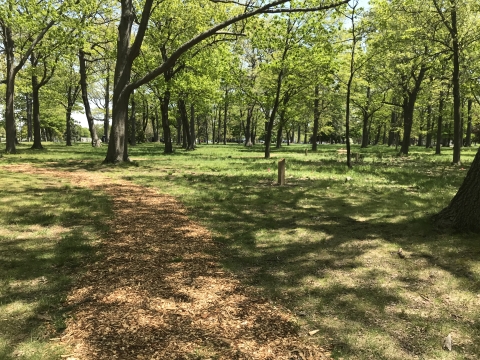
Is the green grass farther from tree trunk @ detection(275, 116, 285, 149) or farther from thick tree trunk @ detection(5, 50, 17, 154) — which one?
tree trunk @ detection(275, 116, 285, 149)

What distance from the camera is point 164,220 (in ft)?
24.0

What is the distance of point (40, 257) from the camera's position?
5.01 metres

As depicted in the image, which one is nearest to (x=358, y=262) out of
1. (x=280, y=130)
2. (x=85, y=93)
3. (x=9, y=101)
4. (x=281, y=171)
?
(x=281, y=171)

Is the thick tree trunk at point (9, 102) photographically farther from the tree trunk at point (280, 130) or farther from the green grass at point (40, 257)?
the tree trunk at point (280, 130)

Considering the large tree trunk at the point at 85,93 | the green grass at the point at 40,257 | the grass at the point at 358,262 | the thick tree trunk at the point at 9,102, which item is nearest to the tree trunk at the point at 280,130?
the large tree trunk at the point at 85,93

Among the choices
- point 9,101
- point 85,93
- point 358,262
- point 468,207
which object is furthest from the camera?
point 85,93

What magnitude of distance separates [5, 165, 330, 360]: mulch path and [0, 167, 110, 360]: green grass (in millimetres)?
217

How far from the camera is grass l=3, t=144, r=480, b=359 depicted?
328 centimetres

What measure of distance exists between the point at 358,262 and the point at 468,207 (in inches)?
95.5

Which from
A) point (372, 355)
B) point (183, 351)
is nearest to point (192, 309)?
point (183, 351)

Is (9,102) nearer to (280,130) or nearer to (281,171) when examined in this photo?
(281,171)

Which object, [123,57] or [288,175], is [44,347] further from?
[123,57]

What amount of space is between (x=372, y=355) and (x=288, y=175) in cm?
1103

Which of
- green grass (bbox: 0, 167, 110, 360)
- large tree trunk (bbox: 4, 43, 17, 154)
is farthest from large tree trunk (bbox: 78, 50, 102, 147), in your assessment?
green grass (bbox: 0, 167, 110, 360)
